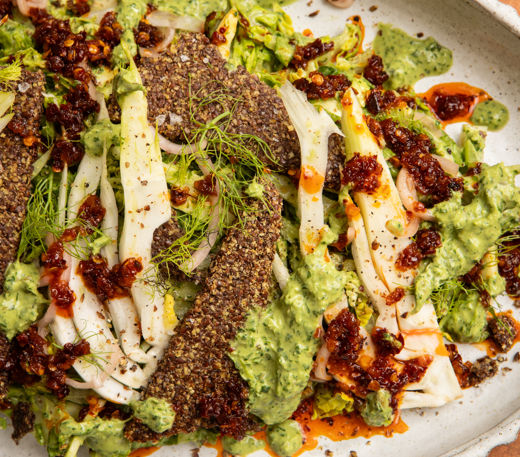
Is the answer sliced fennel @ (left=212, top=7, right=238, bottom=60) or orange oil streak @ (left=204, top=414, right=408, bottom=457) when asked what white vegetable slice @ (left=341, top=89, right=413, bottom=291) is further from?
orange oil streak @ (left=204, top=414, right=408, bottom=457)

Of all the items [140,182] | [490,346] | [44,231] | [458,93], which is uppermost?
[458,93]

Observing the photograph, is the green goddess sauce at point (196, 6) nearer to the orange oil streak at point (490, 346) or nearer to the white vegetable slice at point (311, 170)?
the white vegetable slice at point (311, 170)

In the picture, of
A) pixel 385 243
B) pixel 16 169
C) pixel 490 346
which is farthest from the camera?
pixel 490 346

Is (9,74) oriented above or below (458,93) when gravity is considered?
below

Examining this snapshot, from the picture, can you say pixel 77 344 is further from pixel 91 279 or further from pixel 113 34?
pixel 113 34

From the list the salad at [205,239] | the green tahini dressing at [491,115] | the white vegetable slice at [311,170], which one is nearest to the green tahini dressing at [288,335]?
the salad at [205,239]

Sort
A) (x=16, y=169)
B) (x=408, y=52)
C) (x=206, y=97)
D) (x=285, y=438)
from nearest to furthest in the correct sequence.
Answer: (x=16, y=169)
(x=206, y=97)
(x=285, y=438)
(x=408, y=52)

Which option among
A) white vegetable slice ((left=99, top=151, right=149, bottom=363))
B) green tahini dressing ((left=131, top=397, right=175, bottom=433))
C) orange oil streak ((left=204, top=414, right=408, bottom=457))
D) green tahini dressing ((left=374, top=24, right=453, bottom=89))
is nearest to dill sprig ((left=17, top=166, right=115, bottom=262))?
white vegetable slice ((left=99, top=151, right=149, bottom=363))

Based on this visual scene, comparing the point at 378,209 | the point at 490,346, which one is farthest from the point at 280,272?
the point at 490,346

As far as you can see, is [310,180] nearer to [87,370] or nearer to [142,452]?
[87,370]
